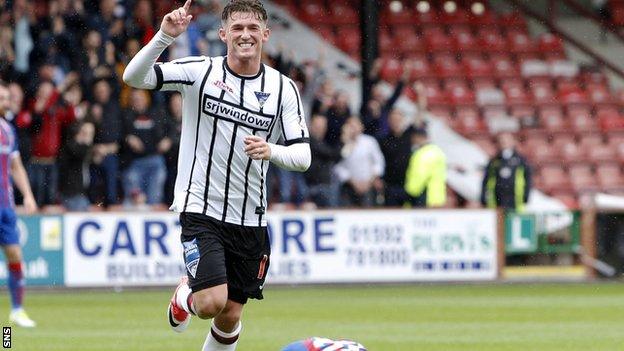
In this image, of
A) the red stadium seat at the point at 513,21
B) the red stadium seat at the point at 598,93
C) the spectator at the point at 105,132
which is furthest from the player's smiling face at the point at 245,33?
the red stadium seat at the point at 513,21

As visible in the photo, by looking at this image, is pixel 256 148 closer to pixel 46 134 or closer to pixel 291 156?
pixel 291 156

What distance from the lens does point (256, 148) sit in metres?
7.52

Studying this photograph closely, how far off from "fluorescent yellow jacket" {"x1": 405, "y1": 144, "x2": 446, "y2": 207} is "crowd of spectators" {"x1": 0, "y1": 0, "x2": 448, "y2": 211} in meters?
0.14

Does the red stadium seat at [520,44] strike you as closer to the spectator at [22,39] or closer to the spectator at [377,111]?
the spectator at [377,111]

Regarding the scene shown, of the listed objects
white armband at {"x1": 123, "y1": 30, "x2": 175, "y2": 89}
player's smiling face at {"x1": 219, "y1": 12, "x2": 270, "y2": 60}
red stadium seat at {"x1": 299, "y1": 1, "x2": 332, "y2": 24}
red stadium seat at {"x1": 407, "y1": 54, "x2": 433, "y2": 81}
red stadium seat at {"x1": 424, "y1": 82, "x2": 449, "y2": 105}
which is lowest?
white armband at {"x1": 123, "y1": 30, "x2": 175, "y2": 89}

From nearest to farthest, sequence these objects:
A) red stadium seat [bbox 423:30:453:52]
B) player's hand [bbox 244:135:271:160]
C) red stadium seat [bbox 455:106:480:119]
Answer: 1. player's hand [bbox 244:135:271:160]
2. red stadium seat [bbox 455:106:480:119]
3. red stadium seat [bbox 423:30:453:52]

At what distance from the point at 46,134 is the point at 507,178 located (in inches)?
247

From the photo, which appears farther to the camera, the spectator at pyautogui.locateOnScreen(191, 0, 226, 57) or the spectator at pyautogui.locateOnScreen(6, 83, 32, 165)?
the spectator at pyautogui.locateOnScreen(191, 0, 226, 57)

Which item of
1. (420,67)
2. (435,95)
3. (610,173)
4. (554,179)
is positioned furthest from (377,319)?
(420,67)

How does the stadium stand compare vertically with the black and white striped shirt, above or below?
above

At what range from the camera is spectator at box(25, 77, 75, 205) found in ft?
59.5

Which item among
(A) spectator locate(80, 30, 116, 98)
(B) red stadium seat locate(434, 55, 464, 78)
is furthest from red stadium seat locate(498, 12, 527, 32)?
(A) spectator locate(80, 30, 116, 98)

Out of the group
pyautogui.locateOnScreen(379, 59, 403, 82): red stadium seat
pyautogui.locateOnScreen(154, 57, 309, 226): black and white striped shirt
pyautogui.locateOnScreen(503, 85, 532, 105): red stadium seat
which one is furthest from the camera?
pyautogui.locateOnScreen(503, 85, 532, 105): red stadium seat

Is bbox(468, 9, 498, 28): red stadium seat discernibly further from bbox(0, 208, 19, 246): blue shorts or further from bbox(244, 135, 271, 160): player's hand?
bbox(244, 135, 271, 160): player's hand
